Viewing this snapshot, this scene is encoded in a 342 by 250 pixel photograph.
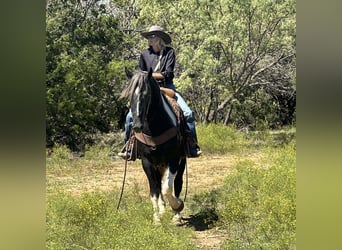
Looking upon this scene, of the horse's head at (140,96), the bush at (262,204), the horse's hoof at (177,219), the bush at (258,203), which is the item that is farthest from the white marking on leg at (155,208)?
the horse's head at (140,96)

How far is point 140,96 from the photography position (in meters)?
3.63

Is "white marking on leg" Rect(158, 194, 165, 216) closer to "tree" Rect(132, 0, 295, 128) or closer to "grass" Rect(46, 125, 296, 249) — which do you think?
"grass" Rect(46, 125, 296, 249)

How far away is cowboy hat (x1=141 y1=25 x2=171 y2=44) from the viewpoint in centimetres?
383

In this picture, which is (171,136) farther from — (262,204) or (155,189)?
(262,204)

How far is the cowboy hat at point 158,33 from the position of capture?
3.83 metres

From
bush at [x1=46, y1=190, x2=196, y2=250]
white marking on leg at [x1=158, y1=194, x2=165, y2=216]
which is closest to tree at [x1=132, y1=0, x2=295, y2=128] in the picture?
white marking on leg at [x1=158, y1=194, x2=165, y2=216]

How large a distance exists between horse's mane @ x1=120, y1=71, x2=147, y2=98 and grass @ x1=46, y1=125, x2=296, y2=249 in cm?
49

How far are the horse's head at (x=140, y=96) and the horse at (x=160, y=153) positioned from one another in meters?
0.03

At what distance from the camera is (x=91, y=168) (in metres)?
3.89

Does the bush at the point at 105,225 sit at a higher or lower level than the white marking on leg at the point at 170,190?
lower

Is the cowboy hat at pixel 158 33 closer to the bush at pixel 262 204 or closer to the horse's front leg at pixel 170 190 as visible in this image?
the horse's front leg at pixel 170 190

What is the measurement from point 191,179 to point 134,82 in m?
0.87
